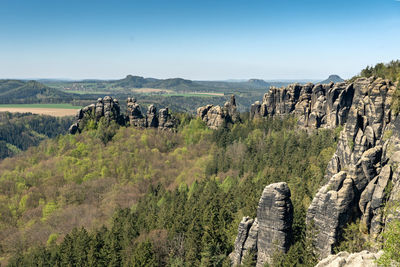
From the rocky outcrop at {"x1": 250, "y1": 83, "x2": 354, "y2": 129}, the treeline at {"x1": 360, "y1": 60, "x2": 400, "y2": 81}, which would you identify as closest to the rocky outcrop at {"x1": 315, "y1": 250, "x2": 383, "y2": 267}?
the treeline at {"x1": 360, "y1": 60, "x2": 400, "y2": 81}

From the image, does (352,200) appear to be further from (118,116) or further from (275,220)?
(118,116)

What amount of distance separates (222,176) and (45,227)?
4967 cm

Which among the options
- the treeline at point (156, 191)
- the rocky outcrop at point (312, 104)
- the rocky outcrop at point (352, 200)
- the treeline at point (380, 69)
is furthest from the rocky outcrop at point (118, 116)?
the rocky outcrop at point (352, 200)

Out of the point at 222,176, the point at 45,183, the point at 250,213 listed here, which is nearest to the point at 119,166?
the point at 45,183

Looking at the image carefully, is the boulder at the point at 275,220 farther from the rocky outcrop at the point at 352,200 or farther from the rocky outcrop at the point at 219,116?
the rocky outcrop at the point at 219,116

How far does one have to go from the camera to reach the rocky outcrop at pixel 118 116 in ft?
403

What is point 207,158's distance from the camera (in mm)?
103938

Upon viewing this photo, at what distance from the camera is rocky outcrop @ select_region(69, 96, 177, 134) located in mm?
122812

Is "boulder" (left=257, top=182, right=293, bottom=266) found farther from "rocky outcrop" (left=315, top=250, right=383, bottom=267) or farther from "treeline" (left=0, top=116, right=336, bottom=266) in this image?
"rocky outcrop" (left=315, top=250, right=383, bottom=267)

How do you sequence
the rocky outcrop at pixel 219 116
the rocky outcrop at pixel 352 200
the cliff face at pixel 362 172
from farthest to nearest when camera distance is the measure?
the rocky outcrop at pixel 219 116, the cliff face at pixel 362 172, the rocky outcrop at pixel 352 200

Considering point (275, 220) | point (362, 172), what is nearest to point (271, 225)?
point (275, 220)

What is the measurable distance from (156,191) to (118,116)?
53.0m

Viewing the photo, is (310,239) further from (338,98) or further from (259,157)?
(338,98)

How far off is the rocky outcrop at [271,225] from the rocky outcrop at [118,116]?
94.0m
